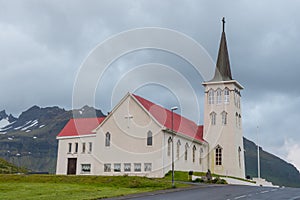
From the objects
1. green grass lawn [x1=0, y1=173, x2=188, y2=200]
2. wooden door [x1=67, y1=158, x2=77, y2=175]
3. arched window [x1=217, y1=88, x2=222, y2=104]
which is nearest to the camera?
green grass lawn [x1=0, y1=173, x2=188, y2=200]

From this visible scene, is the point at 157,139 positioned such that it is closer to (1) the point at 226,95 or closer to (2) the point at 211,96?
(2) the point at 211,96

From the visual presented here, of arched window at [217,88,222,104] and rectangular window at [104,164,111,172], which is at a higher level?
arched window at [217,88,222,104]

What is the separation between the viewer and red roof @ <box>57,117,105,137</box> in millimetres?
55697

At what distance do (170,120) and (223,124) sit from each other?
11.3 metres

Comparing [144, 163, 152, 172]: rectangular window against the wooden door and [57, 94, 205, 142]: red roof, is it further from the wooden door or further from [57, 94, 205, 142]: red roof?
the wooden door

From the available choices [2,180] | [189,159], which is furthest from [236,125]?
[2,180]

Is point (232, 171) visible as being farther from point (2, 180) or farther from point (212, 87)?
point (2, 180)

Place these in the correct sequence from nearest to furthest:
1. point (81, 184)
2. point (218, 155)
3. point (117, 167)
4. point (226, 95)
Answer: point (81, 184) < point (117, 167) < point (218, 155) < point (226, 95)

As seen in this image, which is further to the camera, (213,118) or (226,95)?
(213,118)

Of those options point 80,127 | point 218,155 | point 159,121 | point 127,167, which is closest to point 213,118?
point 218,155

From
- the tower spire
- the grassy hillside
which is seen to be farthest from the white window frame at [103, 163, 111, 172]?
the grassy hillside

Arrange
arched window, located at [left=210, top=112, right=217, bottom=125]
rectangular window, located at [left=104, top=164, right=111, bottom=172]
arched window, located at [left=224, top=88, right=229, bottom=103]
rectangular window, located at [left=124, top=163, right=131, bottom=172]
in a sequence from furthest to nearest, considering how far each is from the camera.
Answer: arched window, located at [left=210, top=112, right=217, bottom=125] → arched window, located at [left=224, top=88, right=229, bottom=103] → rectangular window, located at [left=104, top=164, right=111, bottom=172] → rectangular window, located at [left=124, top=163, right=131, bottom=172]

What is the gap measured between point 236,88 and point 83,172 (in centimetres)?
2596

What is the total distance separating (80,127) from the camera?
189 feet
